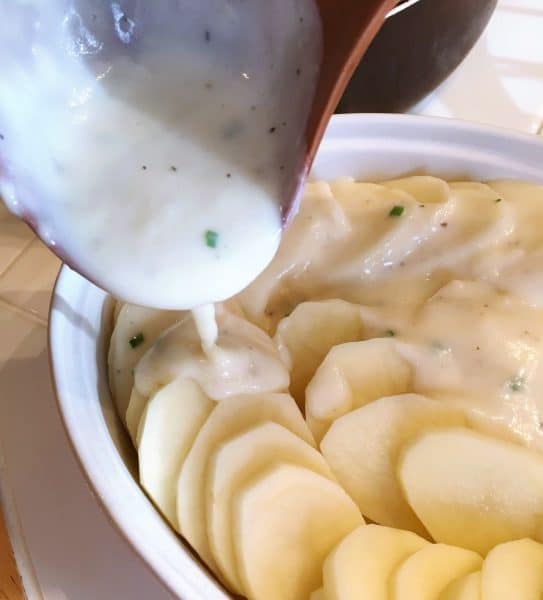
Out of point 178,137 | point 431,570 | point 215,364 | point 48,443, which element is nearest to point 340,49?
point 178,137

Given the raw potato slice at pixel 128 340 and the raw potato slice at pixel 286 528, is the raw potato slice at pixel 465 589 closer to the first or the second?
the raw potato slice at pixel 286 528

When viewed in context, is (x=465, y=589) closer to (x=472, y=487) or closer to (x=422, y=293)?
(x=472, y=487)

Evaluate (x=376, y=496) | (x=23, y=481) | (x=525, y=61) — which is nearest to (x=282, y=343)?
(x=376, y=496)

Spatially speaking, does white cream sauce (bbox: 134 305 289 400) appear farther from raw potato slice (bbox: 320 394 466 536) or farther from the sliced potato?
the sliced potato

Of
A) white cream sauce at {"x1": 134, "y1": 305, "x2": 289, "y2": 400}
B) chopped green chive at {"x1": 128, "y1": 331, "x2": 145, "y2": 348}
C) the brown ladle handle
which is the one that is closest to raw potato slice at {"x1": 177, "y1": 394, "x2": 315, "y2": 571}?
white cream sauce at {"x1": 134, "y1": 305, "x2": 289, "y2": 400}

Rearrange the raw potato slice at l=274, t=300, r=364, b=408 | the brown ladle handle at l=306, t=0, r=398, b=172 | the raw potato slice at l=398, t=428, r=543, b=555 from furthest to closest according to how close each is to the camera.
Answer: the raw potato slice at l=274, t=300, r=364, b=408 → the raw potato slice at l=398, t=428, r=543, b=555 → the brown ladle handle at l=306, t=0, r=398, b=172
